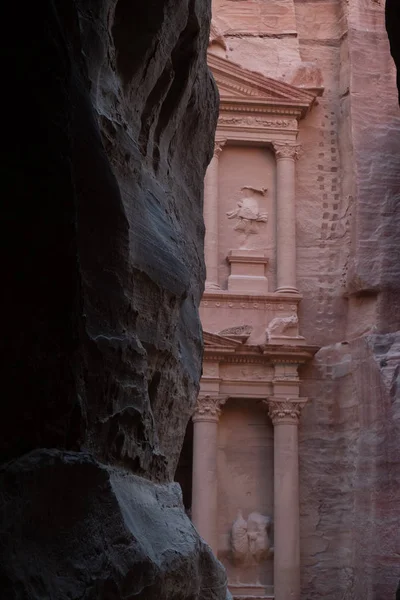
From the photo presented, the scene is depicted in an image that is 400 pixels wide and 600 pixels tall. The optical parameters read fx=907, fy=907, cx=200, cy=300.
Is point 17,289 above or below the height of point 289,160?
below

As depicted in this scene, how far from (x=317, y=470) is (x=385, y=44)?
775 centimetres

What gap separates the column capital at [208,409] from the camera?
14547 mm

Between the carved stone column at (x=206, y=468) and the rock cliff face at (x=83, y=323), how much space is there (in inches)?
428

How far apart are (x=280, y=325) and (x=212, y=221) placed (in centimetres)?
220

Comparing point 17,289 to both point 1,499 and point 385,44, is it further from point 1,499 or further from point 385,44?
point 385,44

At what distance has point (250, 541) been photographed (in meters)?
14.3

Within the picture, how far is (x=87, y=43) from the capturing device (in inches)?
112

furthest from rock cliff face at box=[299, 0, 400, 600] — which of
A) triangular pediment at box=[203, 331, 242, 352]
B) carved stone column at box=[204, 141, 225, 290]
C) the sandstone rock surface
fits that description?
carved stone column at box=[204, 141, 225, 290]

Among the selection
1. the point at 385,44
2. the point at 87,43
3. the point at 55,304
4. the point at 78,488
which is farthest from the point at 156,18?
the point at 385,44

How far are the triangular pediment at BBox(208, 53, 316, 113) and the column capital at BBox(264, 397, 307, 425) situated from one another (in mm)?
5263

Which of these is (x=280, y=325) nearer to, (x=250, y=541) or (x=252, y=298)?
(x=252, y=298)

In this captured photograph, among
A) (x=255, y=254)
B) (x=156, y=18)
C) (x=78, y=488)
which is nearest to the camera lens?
(x=78, y=488)

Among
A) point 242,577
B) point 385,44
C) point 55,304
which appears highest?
point 385,44

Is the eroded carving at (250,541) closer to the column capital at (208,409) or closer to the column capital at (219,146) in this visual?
the column capital at (208,409)
